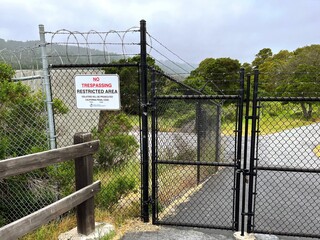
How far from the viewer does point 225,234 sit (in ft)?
13.3

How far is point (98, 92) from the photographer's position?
405 cm

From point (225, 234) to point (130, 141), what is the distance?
2894 millimetres

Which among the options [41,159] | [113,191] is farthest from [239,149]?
[41,159]

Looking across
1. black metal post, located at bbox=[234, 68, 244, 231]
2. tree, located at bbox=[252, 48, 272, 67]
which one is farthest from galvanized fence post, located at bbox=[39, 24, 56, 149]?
tree, located at bbox=[252, 48, 272, 67]

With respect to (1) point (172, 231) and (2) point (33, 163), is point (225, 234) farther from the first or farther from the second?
(2) point (33, 163)

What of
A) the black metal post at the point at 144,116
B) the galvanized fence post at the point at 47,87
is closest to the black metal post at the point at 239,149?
the black metal post at the point at 144,116

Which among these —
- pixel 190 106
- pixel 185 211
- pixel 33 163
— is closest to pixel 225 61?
pixel 190 106

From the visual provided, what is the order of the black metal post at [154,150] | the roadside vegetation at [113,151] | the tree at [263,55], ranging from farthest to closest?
1. the tree at [263,55]
2. the roadside vegetation at [113,151]
3. the black metal post at [154,150]

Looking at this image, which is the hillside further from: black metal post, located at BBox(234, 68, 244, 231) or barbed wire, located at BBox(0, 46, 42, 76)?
black metal post, located at BBox(234, 68, 244, 231)

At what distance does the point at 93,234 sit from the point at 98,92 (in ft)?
6.07

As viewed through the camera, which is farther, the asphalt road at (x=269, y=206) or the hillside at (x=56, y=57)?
the asphalt road at (x=269, y=206)

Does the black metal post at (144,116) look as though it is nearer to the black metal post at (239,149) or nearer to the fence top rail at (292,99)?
the black metal post at (239,149)

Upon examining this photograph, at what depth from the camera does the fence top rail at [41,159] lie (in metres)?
2.75

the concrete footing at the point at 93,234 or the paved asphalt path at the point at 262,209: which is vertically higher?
the concrete footing at the point at 93,234
